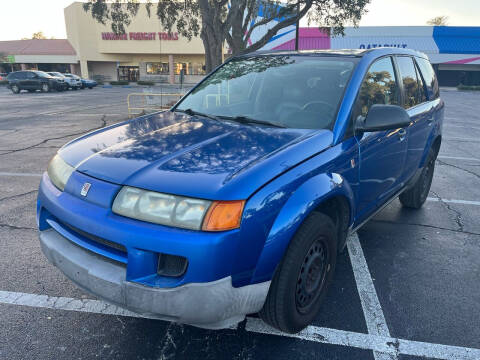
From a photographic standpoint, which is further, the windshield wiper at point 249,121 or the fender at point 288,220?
the windshield wiper at point 249,121

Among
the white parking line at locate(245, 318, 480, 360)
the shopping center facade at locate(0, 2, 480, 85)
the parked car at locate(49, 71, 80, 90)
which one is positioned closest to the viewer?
the white parking line at locate(245, 318, 480, 360)

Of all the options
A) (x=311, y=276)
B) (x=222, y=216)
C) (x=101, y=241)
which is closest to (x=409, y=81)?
(x=311, y=276)

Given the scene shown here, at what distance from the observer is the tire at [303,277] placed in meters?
2.15

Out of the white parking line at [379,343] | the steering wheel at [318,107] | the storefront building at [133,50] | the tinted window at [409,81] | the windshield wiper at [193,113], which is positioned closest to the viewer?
the white parking line at [379,343]

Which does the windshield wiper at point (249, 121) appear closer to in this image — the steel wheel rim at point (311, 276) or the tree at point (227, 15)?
the steel wheel rim at point (311, 276)

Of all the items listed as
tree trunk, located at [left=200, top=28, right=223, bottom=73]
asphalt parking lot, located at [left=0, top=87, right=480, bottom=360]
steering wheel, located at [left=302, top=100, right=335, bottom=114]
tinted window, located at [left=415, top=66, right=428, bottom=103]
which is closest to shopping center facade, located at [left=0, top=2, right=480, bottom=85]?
tree trunk, located at [left=200, top=28, right=223, bottom=73]

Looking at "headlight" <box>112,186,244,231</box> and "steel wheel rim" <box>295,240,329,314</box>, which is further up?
"headlight" <box>112,186,244,231</box>

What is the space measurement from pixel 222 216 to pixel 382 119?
1.50m

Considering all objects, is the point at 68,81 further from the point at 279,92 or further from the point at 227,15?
the point at 279,92

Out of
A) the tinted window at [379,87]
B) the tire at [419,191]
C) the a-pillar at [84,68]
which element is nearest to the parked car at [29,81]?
the a-pillar at [84,68]

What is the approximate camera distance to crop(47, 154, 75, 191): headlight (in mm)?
2360

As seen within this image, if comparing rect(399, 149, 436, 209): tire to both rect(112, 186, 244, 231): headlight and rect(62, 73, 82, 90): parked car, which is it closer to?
rect(112, 186, 244, 231): headlight

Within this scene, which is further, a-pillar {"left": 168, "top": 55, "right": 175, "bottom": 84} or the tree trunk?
a-pillar {"left": 168, "top": 55, "right": 175, "bottom": 84}

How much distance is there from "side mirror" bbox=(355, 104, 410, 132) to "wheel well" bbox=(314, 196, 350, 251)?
1.84 feet
